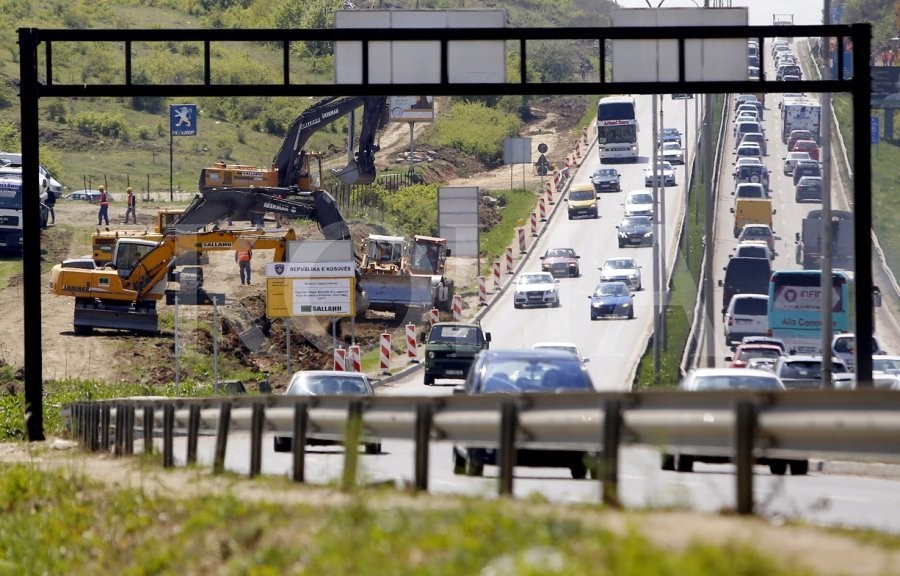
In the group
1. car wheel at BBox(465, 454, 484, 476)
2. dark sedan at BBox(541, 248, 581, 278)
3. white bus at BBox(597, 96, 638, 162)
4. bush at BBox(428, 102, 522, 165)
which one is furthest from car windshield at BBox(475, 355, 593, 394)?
bush at BBox(428, 102, 522, 165)

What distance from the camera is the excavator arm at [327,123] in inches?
2069

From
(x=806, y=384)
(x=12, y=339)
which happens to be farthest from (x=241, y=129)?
(x=806, y=384)

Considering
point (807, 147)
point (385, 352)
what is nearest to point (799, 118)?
point (807, 147)

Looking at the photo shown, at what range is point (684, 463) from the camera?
1877cm

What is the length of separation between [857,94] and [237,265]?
4564 centimetres

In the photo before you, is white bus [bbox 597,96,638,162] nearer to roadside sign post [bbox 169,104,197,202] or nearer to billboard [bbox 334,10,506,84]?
roadside sign post [bbox 169,104,197,202]

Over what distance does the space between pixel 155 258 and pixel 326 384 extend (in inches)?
992

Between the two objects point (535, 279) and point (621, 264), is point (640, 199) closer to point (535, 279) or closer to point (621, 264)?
point (621, 264)

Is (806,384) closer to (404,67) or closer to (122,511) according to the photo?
(404,67)

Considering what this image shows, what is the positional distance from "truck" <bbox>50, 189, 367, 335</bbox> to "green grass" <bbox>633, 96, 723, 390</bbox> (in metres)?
10.2

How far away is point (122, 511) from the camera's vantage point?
46.2ft

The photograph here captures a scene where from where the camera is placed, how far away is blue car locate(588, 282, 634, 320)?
212 feet

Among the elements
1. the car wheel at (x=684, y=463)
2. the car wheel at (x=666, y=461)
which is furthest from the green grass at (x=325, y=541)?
the car wheel at (x=684, y=463)

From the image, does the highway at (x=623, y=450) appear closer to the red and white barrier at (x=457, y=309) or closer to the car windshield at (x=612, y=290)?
the car windshield at (x=612, y=290)
